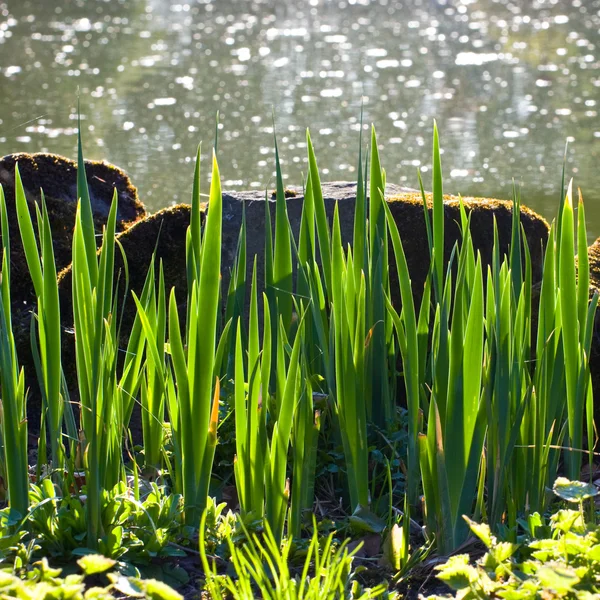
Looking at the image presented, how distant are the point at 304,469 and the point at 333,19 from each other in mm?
11012

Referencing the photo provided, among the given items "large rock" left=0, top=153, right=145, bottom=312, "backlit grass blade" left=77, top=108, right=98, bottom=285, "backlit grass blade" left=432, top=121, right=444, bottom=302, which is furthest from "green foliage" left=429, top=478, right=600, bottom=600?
"large rock" left=0, top=153, right=145, bottom=312

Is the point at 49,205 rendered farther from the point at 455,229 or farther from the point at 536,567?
the point at 536,567

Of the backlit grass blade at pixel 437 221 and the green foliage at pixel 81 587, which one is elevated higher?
the backlit grass blade at pixel 437 221

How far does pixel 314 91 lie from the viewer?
7062 millimetres

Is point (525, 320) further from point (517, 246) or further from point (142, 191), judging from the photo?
point (142, 191)

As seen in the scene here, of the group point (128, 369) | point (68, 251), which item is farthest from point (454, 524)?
point (68, 251)

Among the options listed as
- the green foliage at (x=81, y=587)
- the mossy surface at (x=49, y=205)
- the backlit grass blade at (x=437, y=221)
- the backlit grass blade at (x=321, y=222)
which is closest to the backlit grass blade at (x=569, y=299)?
the backlit grass blade at (x=437, y=221)

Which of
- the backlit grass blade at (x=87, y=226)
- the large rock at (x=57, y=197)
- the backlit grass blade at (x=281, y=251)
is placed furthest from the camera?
the large rock at (x=57, y=197)

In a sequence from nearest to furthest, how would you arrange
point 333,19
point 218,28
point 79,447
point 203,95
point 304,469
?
point 304,469 < point 79,447 < point 203,95 < point 218,28 < point 333,19

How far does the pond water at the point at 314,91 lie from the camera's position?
5.14 meters

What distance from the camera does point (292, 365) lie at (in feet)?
4.46

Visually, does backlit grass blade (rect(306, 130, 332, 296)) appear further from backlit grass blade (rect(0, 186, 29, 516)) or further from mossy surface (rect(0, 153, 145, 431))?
mossy surface (rect(0, 153, 145, 431))

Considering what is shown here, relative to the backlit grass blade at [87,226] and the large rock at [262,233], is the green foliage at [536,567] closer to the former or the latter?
the backlit grass blade at [87,226]

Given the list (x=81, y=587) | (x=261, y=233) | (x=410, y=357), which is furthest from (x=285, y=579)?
(x=261, y=233)
